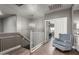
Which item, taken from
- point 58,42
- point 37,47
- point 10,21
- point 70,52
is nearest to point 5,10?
point 10,21

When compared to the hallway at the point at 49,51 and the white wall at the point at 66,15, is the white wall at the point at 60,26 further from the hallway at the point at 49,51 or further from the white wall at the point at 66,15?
Result: the hallway at the point at 49,51

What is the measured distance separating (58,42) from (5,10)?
139 cm

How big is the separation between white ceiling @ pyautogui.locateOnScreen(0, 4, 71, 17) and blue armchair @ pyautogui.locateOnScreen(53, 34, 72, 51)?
2.15 ft

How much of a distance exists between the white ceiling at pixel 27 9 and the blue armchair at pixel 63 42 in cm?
66

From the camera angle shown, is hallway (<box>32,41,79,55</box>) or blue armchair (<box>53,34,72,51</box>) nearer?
hallway (<box>32,41,79,55</box>)

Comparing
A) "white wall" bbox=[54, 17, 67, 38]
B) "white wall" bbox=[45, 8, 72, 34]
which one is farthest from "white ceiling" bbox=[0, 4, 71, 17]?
"white wall" bbox=[54, 17, 67, 38]

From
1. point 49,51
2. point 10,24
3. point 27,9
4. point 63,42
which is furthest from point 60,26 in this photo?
point 10,24

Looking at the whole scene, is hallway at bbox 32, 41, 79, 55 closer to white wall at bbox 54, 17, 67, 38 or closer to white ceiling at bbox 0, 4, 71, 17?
white wall at bbox 54, 17, 67, 38

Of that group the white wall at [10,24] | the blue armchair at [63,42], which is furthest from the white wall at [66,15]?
the white wall at [10,24]

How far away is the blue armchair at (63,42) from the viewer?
179 cm

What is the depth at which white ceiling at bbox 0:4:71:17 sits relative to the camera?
1.65m

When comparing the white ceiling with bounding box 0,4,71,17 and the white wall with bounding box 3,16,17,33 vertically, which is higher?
the white ceiling with bounding box 0,4,71,17

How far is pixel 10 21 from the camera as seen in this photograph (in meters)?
1.76

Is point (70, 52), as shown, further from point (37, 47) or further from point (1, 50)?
point (1, 50)
